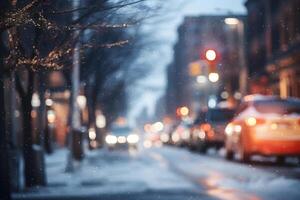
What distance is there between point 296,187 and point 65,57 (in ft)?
15.4

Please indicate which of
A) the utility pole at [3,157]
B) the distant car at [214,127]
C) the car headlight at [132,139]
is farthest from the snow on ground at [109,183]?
the car headlight at [132,139]

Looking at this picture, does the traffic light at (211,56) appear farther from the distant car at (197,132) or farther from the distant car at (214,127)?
the distant car at (197,132)

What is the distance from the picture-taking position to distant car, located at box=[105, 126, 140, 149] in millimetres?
48688

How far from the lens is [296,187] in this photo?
14.5m

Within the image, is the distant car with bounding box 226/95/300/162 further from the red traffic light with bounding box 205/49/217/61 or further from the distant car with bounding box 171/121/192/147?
the distant car with bounding box 171/121/192/147

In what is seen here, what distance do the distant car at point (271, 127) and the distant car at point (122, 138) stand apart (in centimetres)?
2668

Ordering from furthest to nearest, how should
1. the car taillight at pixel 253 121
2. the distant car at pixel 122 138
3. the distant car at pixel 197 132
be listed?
the distant car at pixel 122 138 → the distant car at pixel 197 132 → the car taillight at pixel 253 121

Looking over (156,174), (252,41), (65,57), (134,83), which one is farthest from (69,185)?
(252,41)

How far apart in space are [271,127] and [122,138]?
28.1 meters

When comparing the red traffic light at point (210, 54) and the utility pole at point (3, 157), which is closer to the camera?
the utility pole at point (3, 157)

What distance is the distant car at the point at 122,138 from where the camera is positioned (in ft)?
160

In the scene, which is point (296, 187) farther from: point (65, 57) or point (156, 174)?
point (156, 174)

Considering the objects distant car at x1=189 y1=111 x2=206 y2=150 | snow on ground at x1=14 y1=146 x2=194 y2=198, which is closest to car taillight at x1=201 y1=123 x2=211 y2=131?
distant car at x1=189 y1=111 x2=206 y2=150

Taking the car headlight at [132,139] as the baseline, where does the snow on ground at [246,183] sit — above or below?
below
